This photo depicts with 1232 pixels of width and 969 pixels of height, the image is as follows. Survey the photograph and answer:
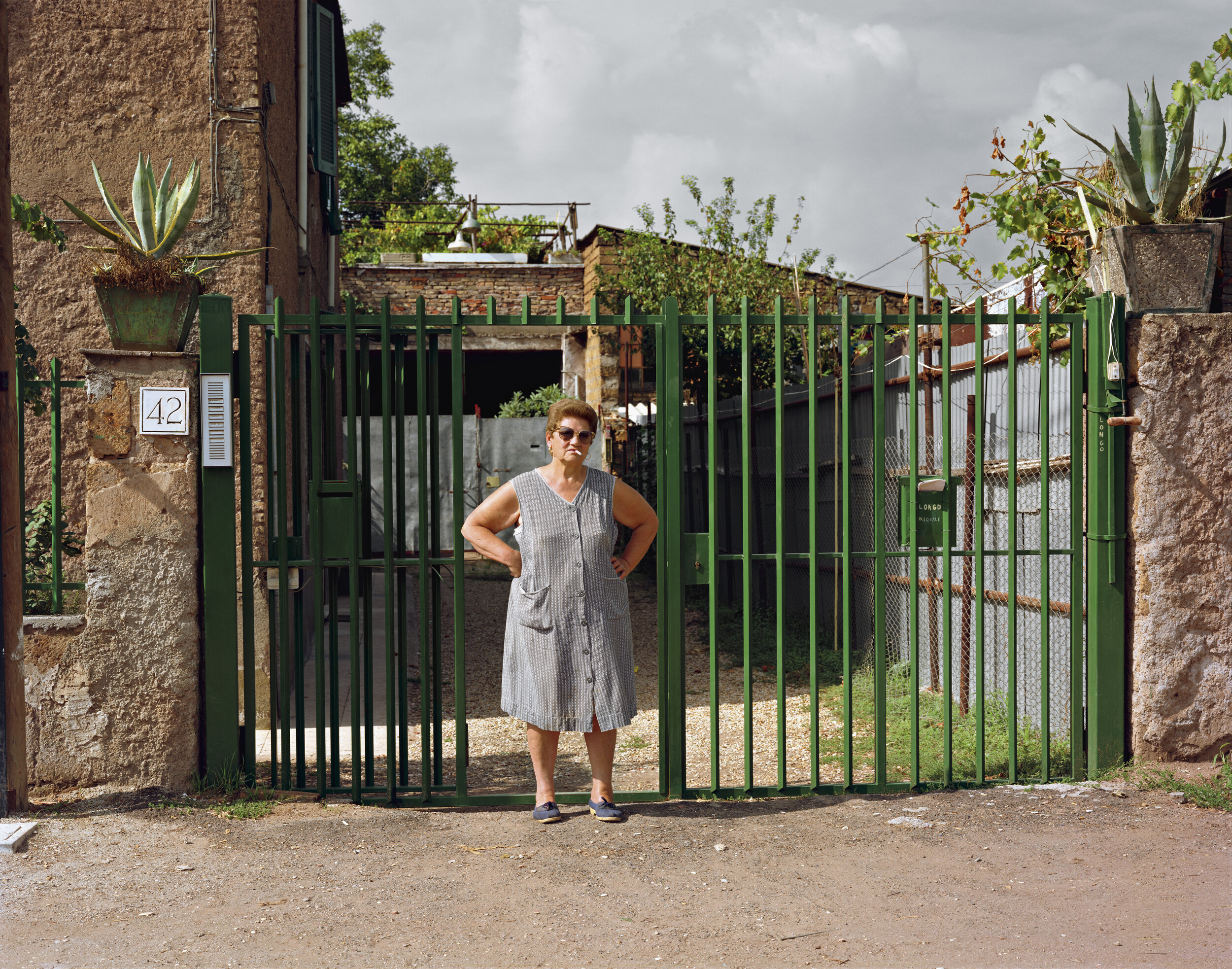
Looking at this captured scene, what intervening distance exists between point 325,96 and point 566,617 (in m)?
7.85

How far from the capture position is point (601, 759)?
15.5 feet

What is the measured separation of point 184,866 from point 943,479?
3.60 metres

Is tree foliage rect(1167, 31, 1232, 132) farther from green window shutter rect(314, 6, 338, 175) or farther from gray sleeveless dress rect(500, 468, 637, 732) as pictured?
green window shutter rect(314, 6, 338, 175)

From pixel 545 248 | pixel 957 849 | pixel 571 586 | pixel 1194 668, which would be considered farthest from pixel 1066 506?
pixel 545 248

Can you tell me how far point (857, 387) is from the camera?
8.86 m

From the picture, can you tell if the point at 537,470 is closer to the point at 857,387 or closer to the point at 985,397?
the point at 985,397

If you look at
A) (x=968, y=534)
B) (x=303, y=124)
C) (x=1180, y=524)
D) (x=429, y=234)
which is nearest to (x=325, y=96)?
(x=303, y=124)

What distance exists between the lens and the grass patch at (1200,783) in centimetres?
478

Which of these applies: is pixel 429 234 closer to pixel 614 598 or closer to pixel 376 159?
pixel 376 159

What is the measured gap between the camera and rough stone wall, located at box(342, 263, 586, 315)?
18.2 m

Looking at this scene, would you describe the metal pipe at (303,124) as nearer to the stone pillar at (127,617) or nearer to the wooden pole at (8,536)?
the wooden pole at (8,536)

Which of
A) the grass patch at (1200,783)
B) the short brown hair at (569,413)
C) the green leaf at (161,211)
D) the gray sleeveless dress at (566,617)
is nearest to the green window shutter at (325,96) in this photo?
the green leaf at (161,211)

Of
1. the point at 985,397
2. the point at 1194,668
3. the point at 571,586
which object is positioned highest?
the point at 985,397

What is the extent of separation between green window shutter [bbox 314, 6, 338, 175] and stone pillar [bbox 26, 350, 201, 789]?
5.94 m
